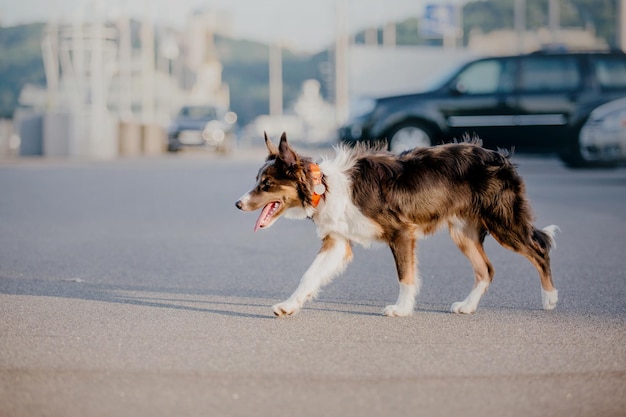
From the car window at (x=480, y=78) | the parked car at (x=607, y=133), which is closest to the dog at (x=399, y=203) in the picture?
the parked car at (x=607, y=133)

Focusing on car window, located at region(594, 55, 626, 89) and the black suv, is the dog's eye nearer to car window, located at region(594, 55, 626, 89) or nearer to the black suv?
the black suv

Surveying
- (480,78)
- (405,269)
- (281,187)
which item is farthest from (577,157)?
(281,187)

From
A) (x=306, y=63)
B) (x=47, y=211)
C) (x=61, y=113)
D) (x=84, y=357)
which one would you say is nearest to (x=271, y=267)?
(x=84, y=357)

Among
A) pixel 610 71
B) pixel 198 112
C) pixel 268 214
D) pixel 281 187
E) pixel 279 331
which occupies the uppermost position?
pixel 198 112

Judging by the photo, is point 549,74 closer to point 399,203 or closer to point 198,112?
point 399,203

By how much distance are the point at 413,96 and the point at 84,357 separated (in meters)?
14.3

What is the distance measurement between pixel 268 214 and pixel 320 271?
0.52 m

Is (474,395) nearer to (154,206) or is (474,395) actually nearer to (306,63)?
(154,206)

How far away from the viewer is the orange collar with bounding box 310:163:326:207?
6.02m

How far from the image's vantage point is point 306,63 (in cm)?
16725

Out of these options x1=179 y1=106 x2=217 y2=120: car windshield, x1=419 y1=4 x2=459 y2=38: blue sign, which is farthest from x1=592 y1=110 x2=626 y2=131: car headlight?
x1=419 y1=4 x2=459 y2=38: blue sign

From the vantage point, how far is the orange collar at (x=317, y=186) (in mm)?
6023

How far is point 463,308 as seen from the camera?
241 inches

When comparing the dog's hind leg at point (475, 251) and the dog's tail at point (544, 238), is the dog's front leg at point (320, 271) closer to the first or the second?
the dog's hind leg at point (475, 251)
